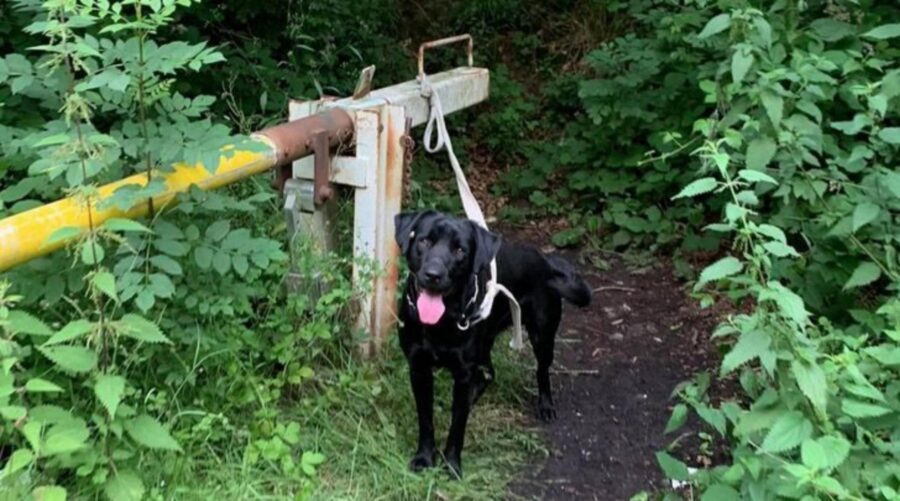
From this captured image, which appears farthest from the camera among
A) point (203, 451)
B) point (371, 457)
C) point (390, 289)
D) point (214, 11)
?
point (214, 11)

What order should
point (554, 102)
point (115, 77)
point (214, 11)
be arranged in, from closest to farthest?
point (115, 77), point (214, 11), point (554, 102)

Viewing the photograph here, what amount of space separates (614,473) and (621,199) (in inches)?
123

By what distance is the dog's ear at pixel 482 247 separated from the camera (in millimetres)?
3436

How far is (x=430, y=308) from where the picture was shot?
3.34 metres

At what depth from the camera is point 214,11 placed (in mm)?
5645

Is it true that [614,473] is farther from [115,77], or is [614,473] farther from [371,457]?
[115,77]

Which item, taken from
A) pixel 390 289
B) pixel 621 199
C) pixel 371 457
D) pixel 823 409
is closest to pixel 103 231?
pixel 371 457

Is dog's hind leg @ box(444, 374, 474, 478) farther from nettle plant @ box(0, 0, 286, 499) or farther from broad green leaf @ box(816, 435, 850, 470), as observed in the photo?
broad green leaf @ box(816, 435, 850, 470)

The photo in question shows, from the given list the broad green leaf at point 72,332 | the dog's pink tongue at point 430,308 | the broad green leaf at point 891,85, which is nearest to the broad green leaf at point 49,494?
the broad green leaf at point 72,332

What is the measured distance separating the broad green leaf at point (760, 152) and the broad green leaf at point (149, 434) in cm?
212

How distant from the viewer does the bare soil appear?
3684mm

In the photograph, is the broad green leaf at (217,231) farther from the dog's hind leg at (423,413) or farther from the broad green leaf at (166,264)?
the dog's hind leg at (423,413)

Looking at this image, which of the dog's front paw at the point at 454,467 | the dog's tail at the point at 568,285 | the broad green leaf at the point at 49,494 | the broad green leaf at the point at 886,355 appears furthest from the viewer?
the dog's tail at the point at 568,285

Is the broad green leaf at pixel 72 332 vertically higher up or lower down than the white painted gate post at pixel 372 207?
higher up
